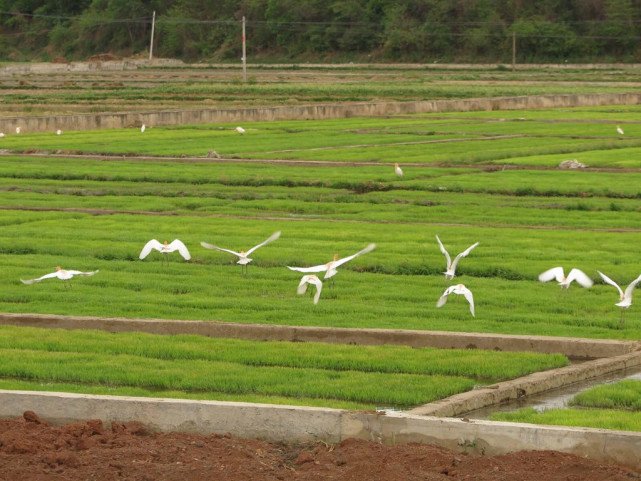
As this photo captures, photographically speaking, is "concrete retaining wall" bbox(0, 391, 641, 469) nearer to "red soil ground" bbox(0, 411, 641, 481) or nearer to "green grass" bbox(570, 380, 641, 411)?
"red soil ground" bbox(0, 411, 641, 481)

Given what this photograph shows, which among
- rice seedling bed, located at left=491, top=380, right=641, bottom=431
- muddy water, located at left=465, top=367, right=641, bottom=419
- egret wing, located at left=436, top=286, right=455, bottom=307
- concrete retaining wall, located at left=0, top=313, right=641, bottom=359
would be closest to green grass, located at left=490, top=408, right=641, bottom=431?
rice seedling bed, located at left=491, top=380, right=641, bottom=431

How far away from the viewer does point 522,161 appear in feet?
125

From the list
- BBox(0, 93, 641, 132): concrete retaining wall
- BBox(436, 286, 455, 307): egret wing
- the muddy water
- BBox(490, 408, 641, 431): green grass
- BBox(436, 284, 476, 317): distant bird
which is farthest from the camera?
BBox(0, 93, 641, 132): concrete retaining wall

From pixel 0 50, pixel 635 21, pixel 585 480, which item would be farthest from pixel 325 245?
pixel 0 50

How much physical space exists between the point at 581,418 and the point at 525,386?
1.34 meters

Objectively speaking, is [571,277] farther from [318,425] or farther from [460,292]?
[318,425]

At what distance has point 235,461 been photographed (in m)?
9.66

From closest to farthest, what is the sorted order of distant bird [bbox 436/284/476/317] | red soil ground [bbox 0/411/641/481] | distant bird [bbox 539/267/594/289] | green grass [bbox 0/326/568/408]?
red soil ground [bbox 0/411/641/481], green grass [bbox 0/326/568/408], distant bird [bbox 436/284/476/317], distant bird [bbox 539/267/594/289]

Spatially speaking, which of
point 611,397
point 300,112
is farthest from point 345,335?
point 300,112

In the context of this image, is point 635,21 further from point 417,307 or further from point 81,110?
point 417,307

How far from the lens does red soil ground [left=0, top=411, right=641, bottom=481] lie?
9289 mm

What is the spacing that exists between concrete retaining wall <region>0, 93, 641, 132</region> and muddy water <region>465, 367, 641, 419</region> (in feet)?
135

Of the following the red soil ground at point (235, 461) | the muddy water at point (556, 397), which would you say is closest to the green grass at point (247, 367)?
the muddy water at point (556, 397)

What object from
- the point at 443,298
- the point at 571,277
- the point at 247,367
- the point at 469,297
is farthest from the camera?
the point at 571,277
